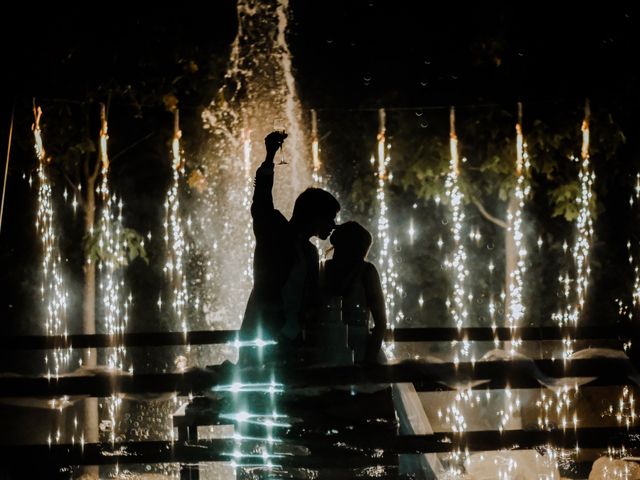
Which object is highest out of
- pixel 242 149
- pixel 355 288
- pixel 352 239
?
pixel 242 149

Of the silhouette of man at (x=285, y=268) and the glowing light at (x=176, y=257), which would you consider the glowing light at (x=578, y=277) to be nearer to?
the glowing light at (x=176, y=257)

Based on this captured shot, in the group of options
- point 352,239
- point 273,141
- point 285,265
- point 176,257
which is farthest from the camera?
point 176,257

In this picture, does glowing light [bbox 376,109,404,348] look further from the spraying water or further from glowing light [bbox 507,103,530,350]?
glowing light [bbox 507,103,530,350]

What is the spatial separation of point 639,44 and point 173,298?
856cm

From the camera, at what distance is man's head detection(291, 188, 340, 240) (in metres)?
4.73

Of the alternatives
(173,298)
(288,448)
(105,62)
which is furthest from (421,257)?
(288,448)

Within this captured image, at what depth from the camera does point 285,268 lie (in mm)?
4672

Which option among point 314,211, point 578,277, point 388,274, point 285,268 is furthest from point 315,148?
point 285,268

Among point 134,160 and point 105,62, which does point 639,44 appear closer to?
point 105,62

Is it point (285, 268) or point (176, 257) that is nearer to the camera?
point (285, 268)

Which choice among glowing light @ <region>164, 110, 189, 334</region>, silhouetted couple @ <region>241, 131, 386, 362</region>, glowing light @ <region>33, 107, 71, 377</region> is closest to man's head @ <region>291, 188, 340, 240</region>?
silhouetted couple @ <region>241, 131, 386, 362</region>

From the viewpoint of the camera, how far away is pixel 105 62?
8508 mm

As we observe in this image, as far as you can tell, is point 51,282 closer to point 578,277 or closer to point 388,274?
point 388,274

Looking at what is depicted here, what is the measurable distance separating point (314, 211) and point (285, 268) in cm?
42
